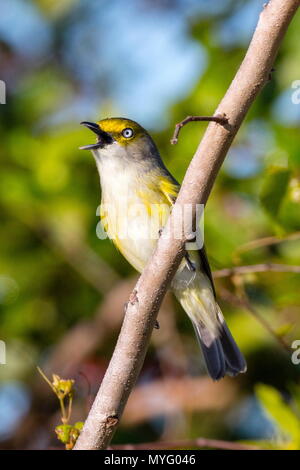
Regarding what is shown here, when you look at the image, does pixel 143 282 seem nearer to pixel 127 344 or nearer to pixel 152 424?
pixel 127 344

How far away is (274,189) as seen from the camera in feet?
11.1

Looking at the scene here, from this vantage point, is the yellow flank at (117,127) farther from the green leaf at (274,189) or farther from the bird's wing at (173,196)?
the green leaf at (274,189)

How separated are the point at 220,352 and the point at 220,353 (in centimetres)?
1

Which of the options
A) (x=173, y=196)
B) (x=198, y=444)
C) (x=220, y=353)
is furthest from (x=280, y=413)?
(x=173, y=196)

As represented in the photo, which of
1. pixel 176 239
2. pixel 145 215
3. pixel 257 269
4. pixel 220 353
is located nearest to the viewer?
pixel 176 239

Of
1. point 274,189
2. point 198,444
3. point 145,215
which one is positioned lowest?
point 198,444

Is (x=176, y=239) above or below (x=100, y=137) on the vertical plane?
below

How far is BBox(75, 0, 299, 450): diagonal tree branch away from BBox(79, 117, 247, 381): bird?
1.09m

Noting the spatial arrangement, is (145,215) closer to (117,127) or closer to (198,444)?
(117,127)

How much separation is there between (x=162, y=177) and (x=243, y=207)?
0.74 meters

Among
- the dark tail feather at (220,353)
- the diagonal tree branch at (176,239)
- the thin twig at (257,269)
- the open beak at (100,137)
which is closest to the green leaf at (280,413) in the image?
the dark tail feather at (220,353)

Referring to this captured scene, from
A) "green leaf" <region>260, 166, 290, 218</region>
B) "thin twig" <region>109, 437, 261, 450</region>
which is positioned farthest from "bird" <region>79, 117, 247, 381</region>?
"thin twig" <region>109, 437, 261, 450</region>

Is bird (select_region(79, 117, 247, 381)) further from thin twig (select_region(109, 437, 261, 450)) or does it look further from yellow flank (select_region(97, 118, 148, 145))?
thin twig (select_region(109, 437, 261, 450))

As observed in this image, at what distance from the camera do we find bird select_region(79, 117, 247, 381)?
357cm
